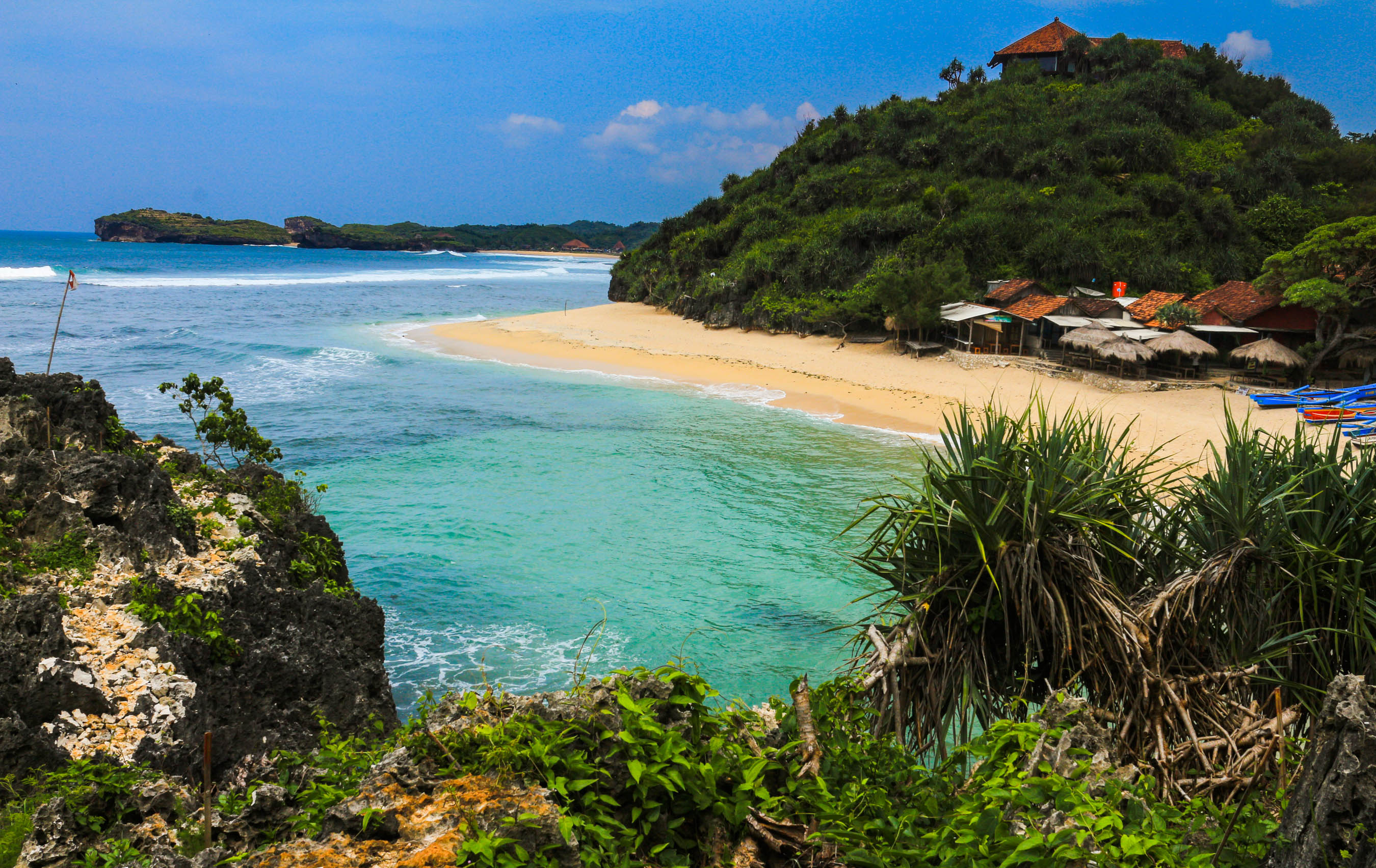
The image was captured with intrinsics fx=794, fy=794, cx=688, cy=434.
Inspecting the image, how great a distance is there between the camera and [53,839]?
3.57m

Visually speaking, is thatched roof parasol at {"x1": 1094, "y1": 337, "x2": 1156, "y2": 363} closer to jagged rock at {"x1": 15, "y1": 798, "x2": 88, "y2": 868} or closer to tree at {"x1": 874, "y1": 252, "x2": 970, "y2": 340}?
tree at {"x1": 874, "y1": 252, "x2": 970, "y2": 340}

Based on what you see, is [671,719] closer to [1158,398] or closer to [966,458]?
[966,458]

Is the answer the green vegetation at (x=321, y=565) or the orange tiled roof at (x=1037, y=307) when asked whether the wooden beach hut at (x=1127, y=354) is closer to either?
the orange tiled roof at (x=1037, y=307)

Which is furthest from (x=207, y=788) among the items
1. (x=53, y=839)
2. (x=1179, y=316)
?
(x=1179, y=316)

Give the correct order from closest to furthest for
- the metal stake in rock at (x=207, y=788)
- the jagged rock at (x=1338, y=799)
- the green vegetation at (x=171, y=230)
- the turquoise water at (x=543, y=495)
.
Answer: the jagged rock at (x=1338, y=799), the metal stake in rock at (x=207, y=788), the turquoise water at (x=543, y=495), the green vegetation at (x=171, y=230)

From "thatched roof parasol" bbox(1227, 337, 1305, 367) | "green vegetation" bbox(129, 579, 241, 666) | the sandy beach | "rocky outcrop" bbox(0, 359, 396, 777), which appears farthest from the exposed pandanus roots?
"thatched roof parasol" bbox(1227, 337, 1305, 367)

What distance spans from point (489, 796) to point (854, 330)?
1469 inches

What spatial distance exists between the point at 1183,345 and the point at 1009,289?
10209 millimetres

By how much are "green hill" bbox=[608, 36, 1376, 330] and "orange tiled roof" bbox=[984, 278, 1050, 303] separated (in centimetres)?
337

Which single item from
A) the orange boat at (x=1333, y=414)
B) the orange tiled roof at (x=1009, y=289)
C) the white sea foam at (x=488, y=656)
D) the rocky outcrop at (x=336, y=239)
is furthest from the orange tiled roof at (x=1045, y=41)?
the rocky outcrop at (x=336, y=239)

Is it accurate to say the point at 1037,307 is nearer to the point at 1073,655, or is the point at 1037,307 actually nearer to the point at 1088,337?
the point at 1088,337

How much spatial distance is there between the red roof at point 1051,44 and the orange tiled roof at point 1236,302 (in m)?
48.8

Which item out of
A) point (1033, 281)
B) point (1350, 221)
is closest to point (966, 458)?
point (1350, 221)

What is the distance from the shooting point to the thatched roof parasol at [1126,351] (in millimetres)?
25625
